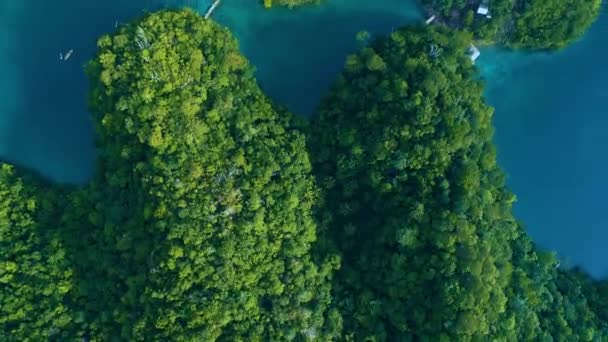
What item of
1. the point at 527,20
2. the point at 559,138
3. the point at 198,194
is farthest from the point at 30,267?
the point at 559,138

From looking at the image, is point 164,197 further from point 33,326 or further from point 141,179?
point 33,326

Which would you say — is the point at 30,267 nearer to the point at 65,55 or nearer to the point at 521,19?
the point at 65,55

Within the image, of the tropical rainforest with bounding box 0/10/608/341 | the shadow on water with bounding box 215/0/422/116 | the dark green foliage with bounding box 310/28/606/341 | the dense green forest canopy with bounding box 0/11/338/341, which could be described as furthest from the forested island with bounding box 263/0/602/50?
the dense green forest canopy with bounding box 0/11/338/341

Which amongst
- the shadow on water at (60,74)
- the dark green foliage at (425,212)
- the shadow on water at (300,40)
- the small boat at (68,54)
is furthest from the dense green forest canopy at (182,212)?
the small boat at (68,54)

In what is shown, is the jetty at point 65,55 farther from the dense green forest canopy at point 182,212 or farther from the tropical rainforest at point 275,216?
the tropical rainforest at point 275,216

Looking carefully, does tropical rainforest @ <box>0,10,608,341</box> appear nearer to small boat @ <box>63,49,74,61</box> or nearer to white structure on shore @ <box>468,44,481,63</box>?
white structure on shore @ <box>468,44,481,63</box>

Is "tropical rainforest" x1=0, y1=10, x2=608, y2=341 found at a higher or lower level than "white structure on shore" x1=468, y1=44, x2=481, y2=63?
lower

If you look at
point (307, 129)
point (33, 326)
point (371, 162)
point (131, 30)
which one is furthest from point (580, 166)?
point (33, 326)
